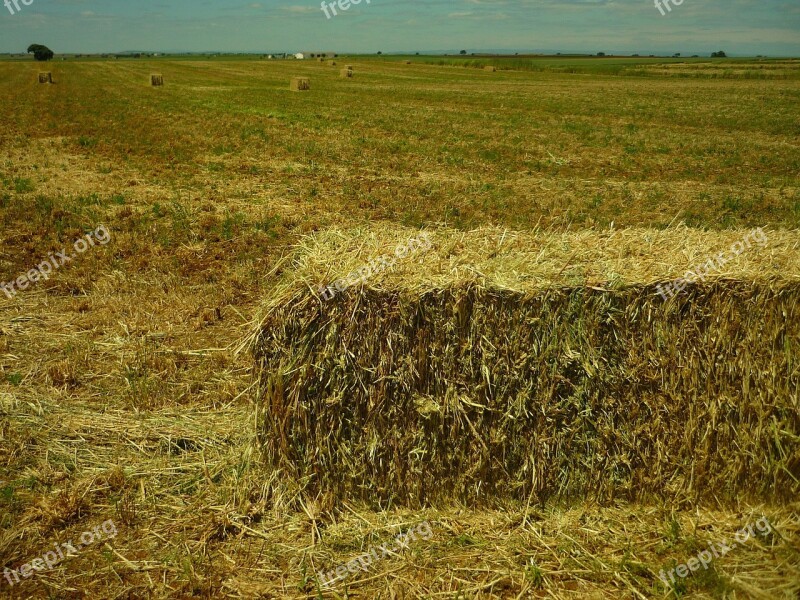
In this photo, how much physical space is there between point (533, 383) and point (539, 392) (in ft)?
0.26

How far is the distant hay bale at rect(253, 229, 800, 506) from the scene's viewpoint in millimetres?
4125

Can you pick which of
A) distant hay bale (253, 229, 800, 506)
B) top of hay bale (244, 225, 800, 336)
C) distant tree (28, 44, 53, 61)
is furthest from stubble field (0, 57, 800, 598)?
distant tree (28, 44, 53, 61)

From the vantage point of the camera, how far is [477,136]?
2056cm

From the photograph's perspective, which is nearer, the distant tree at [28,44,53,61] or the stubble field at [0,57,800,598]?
the stubble field at [0,57,800,598]

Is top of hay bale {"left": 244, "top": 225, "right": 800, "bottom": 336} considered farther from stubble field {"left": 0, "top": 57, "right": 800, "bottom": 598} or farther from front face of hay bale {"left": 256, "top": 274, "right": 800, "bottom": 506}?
stubble field {"left": 0, "top": 57, "right": 800, "bottom": 598}

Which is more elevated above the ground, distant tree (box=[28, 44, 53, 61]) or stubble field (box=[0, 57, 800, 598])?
distant tree (box=[28, 44, 53, 61])

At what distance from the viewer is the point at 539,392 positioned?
4.21 meters

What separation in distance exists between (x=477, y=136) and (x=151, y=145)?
416 inches

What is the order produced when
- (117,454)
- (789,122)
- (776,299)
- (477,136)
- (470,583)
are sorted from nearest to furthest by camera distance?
(470,583) < (776,299) < (117,454) < (477,136) < (789,122)

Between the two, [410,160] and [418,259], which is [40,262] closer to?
[418,259]

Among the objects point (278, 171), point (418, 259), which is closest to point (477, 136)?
point (278, 171)

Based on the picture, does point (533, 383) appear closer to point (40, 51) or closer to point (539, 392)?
point (539, 392)

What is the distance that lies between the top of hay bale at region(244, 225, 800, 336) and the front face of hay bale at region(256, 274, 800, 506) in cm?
10

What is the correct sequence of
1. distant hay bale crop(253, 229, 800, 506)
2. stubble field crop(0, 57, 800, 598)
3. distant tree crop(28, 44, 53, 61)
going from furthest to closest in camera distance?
distant tree crop(28, 44, 53, 61), distant hay bale crop(253, 229, 800, 506), stubble field crop(0, 57, 800, 598)
